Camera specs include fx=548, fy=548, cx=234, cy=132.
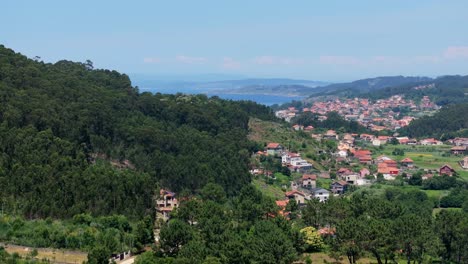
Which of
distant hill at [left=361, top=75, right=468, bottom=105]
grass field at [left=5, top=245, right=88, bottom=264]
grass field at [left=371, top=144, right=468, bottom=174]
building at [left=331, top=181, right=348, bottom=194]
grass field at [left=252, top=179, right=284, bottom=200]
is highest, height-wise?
distant hill at [left=361, top=75, right=468, bottom=105]

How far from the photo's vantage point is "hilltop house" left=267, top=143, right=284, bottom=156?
49.4 m

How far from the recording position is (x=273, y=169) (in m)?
44.6

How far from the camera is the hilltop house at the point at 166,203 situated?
1179 inches

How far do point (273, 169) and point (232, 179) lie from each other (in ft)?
29.4

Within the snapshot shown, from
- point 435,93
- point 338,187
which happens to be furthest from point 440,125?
point 435,93

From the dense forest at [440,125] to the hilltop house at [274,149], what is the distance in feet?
112

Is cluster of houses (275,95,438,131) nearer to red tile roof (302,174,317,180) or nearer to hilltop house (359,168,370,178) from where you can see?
hilltop house (359,168,370,178)

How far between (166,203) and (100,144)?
7.03 meters

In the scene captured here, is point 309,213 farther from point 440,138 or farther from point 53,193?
point 440,138

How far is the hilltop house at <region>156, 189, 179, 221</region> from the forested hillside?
Result: 112cm

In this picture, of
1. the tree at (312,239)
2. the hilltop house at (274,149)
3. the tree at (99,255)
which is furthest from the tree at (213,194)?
the hilltop house at (274,149)

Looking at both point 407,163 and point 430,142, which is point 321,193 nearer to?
point 407,163

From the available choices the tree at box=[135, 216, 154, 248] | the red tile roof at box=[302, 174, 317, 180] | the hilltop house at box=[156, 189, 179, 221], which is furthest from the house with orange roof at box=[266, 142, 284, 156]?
the tree at box=[135, 216, 154, 248]

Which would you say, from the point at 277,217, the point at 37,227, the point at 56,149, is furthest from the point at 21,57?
the point at 277,217
